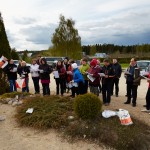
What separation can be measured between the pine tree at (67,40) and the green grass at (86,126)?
30736mm

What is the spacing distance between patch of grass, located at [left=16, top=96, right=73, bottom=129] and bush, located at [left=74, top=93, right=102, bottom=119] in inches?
20.3

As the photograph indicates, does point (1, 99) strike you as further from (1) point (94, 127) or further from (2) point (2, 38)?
(1) point (94, 127)

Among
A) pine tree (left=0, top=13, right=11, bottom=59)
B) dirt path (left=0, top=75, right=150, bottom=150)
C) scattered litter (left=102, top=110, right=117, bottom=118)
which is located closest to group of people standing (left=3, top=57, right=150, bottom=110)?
pine tree (left=0, top=13, right=11, bottom=59)

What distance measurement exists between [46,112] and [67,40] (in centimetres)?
3194

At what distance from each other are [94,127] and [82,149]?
0.83 meters

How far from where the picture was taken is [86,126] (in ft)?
24.1

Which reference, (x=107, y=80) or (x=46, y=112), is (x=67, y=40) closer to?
(x=107, y=80)

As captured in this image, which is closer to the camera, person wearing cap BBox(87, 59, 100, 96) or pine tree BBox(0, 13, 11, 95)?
person wearing cap BBox(87, 59, 100, 96)

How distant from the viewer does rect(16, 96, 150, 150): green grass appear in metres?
6.79

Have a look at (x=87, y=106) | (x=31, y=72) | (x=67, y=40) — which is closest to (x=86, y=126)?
(x=87, y=106)

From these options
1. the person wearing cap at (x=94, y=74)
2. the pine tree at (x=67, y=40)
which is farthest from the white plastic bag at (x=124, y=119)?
the pine tree at (x=67, y=40)

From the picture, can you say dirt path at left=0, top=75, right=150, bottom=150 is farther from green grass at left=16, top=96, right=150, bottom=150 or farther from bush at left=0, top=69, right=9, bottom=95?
bush at left=0, top=69, right=9, bottom=95

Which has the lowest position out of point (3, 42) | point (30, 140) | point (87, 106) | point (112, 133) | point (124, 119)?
point (30, 140)

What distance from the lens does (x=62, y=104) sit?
29.3 feet
